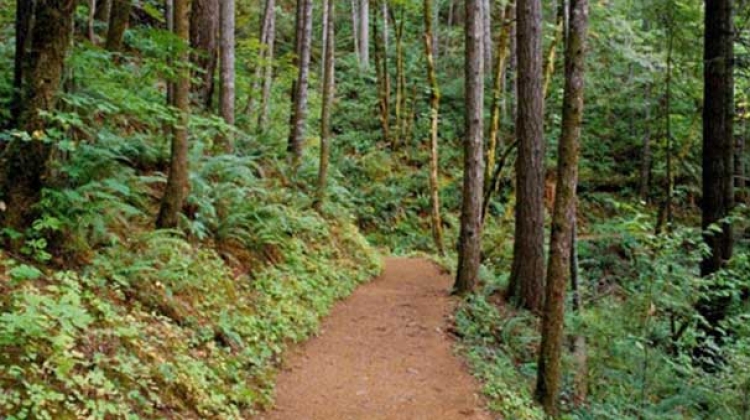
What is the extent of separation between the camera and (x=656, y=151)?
22.0m

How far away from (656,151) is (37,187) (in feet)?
72.3

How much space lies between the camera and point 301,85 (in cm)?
1266

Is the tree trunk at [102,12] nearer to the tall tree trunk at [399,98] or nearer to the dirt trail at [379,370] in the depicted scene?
the dirt trail at [379,370]

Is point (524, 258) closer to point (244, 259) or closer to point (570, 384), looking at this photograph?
point (570, 384)

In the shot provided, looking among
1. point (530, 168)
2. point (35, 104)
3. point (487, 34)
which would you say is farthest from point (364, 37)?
point (35, 104)

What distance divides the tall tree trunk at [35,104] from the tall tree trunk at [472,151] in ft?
22.8

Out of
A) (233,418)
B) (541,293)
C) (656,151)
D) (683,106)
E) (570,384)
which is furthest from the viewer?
(656,151)

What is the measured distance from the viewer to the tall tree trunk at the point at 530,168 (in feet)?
31.8

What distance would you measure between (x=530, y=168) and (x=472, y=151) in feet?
3.68

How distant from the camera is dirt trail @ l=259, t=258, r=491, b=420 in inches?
229

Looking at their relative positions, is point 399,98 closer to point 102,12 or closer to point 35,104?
point 102,12

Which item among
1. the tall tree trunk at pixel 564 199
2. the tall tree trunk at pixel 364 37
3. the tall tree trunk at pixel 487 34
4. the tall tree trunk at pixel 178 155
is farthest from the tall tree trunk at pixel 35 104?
the tall tree trunk at pixel 364 37

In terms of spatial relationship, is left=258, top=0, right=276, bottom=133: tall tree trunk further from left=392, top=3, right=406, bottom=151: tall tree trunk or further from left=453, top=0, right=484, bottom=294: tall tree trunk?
left=392, top=3, right=406, bottom=151: tall tree trunk

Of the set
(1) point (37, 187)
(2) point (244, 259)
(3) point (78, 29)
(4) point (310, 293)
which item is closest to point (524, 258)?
(4) point (310, 293)
